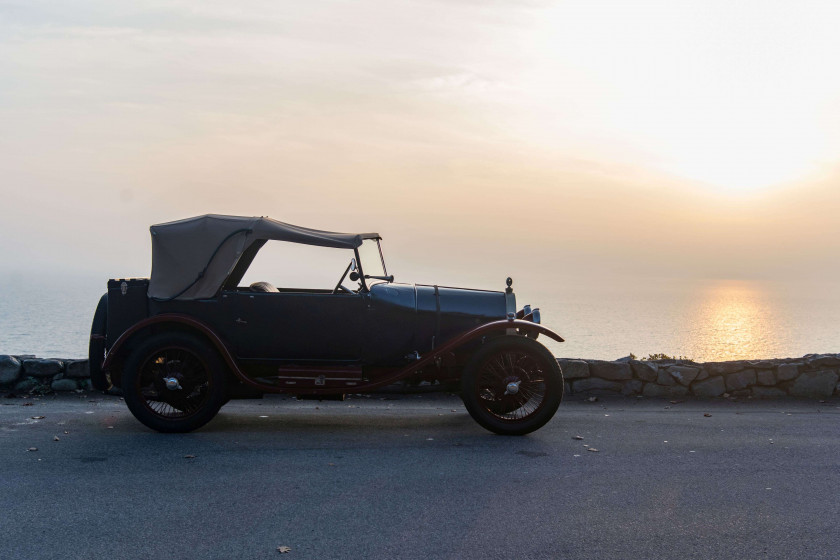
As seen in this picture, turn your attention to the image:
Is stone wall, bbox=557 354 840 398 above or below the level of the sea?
below

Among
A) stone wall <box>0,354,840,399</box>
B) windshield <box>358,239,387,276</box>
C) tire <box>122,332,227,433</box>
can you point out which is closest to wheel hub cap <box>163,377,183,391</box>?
tire <box>122,332,227,433</box>

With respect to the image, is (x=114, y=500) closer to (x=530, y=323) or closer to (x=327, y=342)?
(x=327, y=342)

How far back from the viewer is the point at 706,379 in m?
10.9

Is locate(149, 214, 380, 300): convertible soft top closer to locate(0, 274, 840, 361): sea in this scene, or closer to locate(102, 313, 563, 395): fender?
locate(102, 313, 563, 395): fender

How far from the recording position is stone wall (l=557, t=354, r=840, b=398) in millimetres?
10727

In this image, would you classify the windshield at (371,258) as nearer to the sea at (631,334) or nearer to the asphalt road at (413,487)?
the asphalt road at (413,487)

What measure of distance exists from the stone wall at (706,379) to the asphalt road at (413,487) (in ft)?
4.52

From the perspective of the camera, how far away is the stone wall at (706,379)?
10.7 meters

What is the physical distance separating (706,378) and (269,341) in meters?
6.08

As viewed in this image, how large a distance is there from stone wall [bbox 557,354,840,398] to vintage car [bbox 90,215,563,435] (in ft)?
7.99

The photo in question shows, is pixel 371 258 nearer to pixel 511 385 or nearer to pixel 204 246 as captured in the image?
pixel 204 246

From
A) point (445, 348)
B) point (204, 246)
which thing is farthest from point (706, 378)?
point (204, 246)

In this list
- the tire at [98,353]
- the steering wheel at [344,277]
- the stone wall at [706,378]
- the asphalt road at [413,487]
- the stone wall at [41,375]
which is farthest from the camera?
the stone wall at [706,378]

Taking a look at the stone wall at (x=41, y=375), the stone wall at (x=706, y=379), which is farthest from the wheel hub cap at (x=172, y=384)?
the stone wall at (x=706, y=379)
